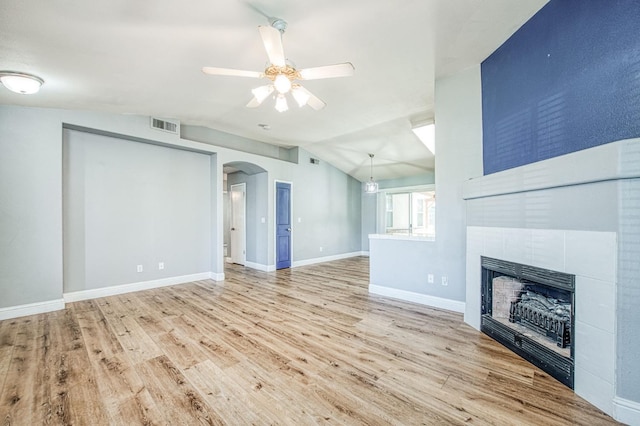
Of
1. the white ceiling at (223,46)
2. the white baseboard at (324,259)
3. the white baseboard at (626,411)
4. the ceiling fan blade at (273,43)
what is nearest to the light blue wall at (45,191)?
the white ceiling at (223,46)

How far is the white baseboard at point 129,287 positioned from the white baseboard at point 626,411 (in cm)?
568

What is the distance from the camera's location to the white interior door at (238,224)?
7.06 meters

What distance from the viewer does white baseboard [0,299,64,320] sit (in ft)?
11.0

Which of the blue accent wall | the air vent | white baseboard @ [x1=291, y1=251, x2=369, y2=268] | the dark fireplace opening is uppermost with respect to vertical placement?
the air vent

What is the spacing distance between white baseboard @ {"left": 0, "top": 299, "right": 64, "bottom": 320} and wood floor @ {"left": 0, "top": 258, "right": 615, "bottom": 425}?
0.47ft

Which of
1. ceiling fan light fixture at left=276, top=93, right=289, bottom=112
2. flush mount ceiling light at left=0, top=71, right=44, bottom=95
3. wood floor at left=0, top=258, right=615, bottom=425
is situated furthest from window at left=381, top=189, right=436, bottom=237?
flush mount ceiling light at left=0, top=71, right=44, bottom=95

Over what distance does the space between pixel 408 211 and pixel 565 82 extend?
21.4 feet

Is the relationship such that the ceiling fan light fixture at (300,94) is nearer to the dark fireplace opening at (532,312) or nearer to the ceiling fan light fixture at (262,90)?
the ceiling fan light fixture at (262,90)

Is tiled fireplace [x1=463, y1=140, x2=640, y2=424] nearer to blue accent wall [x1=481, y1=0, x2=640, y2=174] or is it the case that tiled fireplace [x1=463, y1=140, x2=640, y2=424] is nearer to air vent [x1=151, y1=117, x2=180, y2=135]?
blue accent wall [x1=481, y1=0, x2=640, y2=174]

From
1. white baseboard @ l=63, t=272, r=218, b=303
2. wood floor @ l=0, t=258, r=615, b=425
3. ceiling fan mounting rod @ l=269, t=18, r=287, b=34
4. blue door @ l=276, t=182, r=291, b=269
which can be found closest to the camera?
wood floor @ l=0, t=258, r=615, b=425

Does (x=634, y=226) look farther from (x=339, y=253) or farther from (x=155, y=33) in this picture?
(x=339, y=253)

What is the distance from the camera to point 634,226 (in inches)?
65.3

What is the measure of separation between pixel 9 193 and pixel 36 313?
5.22ft

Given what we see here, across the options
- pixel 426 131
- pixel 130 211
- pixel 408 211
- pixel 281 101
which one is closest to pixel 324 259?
pixel 408 211
